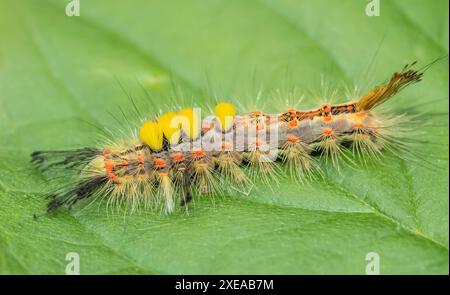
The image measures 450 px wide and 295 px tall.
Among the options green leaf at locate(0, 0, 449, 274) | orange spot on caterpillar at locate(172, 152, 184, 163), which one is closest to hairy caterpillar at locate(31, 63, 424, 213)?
orange spot on caterpillar at locate(172, 152, 184, 163)

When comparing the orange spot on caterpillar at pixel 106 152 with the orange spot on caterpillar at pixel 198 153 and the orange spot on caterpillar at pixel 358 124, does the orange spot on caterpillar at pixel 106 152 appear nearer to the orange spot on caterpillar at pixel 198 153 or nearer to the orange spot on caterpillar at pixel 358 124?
the orange spot on caterpillar at pixel 198 153

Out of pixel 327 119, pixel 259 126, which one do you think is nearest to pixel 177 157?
pixel 259 126

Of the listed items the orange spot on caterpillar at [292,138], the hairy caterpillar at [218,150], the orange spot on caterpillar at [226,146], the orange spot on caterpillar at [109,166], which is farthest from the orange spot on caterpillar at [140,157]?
the orange spot on caterpillar at [292,138]

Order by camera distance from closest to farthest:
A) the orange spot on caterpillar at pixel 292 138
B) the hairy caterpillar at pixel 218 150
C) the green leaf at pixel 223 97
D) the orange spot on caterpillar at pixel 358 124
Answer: the green leaf at pixel 223 97 → the hairy caterpillar at pixel 218 150 → the orange spot on caterpillar at pixel 292 138 → the orange spot on caterpillar at pixel 358 124

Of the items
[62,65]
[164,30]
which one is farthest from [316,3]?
[62,65]

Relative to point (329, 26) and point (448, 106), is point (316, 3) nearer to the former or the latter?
point (329, 26)

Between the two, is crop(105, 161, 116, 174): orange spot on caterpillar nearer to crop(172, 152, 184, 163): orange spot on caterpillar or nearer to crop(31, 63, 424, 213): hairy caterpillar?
crop(31, 63, 424, 213): hairy caterpillar
